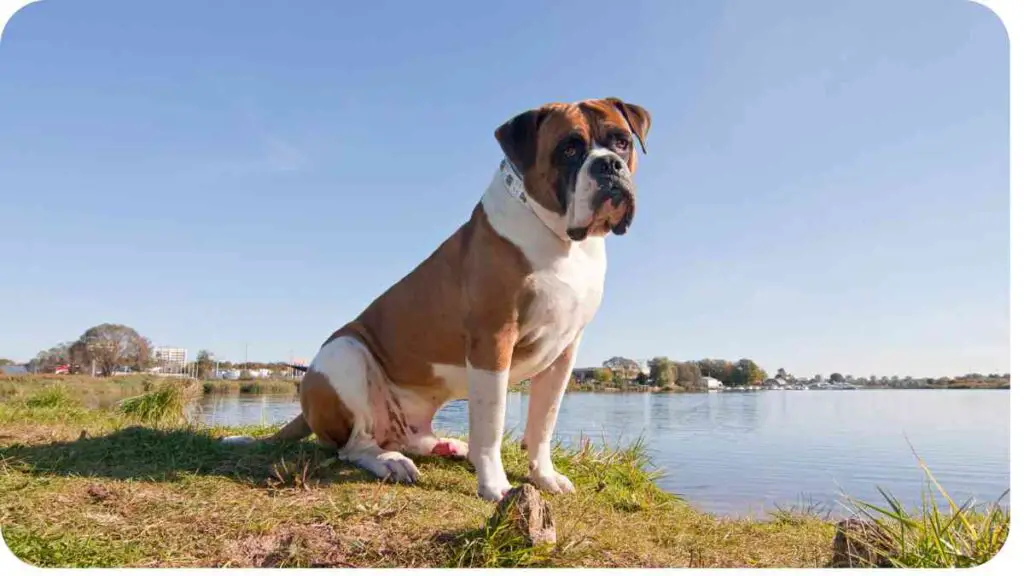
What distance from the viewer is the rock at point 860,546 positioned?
2416 millimetres

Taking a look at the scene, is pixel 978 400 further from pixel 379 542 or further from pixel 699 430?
pixel 699 430

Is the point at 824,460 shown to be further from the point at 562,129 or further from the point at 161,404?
the point at 161,404

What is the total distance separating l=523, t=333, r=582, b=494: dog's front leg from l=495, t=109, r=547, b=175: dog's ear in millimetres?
1283

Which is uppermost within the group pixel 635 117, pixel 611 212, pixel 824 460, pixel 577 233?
pixel 635 117

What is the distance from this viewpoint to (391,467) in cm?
383

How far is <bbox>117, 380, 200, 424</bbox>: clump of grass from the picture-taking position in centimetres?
819

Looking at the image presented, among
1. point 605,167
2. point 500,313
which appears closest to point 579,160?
point 605,167

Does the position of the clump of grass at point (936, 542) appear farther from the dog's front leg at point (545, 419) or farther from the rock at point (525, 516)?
the dog's front leg at point (545, 419)

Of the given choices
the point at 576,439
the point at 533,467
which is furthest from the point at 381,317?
the point at 576,439

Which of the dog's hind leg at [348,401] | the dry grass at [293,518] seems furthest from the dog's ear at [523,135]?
the dry grass at [293,518]

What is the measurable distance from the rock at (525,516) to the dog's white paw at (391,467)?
4.43ft

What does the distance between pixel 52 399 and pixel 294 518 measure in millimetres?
7744

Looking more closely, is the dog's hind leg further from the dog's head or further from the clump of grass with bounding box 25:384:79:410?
the clump of grass with bounding box 25:384:79:410

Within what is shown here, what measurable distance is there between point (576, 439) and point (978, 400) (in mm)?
4544
